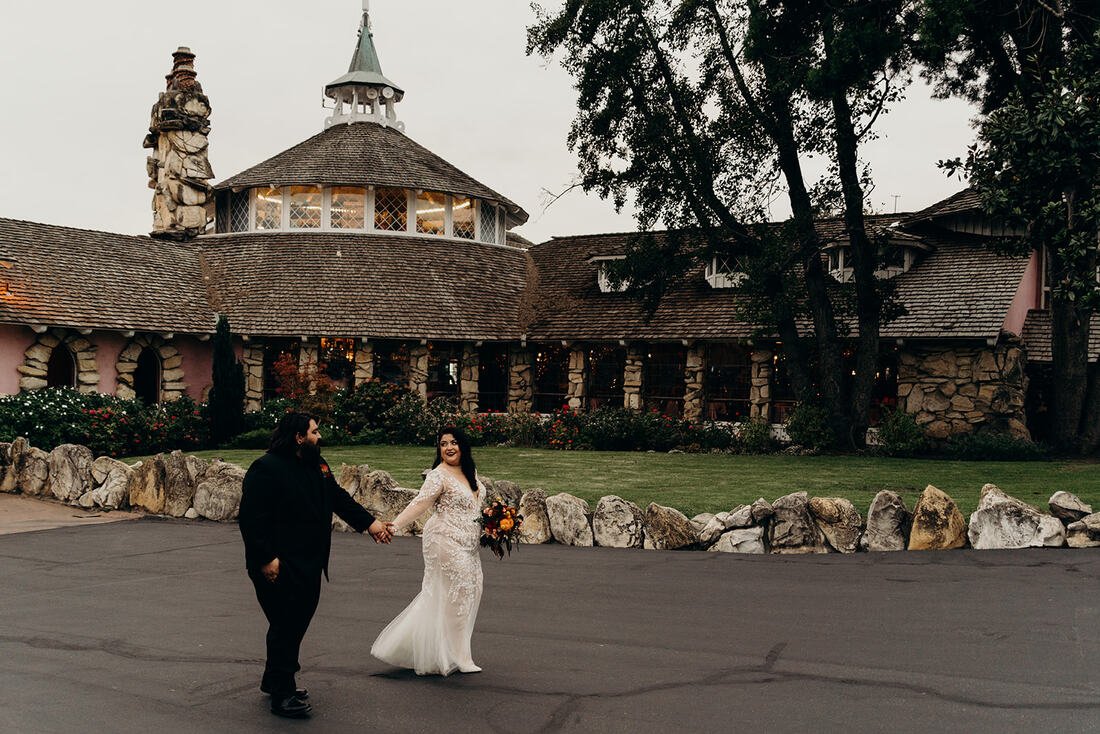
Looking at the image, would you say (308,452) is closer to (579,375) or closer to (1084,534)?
(1084,534)

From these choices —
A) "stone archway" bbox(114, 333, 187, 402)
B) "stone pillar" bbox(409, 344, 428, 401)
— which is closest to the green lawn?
"stone archway" bbox(114, 333, 187, 402)

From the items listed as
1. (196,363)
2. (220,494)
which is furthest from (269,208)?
(220,494)

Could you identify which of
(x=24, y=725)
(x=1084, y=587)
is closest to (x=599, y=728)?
(x=24, y=725)

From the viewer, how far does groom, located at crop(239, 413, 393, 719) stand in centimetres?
665

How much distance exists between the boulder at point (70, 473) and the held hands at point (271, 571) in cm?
1282

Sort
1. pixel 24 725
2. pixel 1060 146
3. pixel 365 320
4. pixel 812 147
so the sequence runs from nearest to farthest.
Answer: pixel 24 725, pixel 1060 146, pixel 812 147, pixel 365 320

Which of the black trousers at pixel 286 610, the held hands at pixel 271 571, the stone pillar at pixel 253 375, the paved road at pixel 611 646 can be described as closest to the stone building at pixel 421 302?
the stone pillar at pixel 253 375

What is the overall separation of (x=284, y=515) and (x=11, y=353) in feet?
71.6

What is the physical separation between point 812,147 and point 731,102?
2.18 meters

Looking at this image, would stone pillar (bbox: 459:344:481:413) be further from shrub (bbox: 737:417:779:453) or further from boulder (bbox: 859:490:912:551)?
boulder (bbox: 859:490:912:551)

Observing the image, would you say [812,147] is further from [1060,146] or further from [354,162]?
[354,162]

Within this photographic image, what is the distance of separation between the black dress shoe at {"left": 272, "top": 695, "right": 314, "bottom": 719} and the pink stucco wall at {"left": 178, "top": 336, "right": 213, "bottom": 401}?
24.2m

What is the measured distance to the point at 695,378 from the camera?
27.8 metres

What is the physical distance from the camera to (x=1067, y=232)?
14.1m
